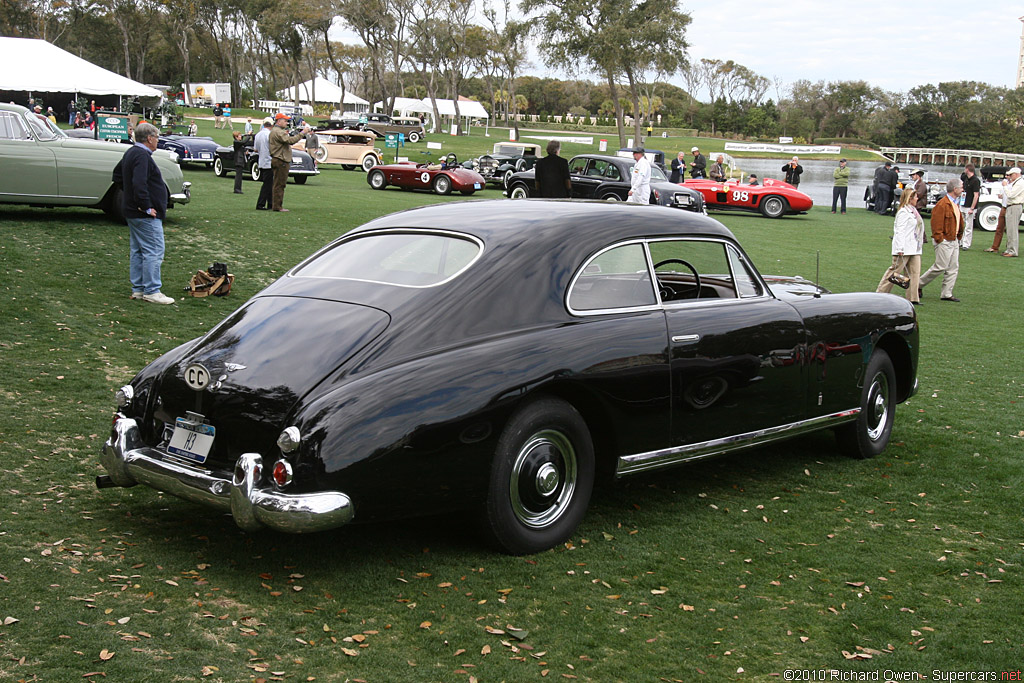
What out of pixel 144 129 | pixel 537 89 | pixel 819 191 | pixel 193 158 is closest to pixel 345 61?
pixel 537 89

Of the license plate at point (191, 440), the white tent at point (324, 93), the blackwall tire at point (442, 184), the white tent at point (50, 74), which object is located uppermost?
the white tent at point (324, 93)

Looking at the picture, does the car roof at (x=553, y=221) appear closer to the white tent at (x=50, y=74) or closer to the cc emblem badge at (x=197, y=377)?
the cc emblem badge at (x=197, y=377)

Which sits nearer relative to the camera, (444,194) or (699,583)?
(699,583)

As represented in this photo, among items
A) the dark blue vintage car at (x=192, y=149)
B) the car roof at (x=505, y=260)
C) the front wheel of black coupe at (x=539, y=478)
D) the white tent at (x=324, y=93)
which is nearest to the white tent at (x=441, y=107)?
the white tent at (x=324, y=93)

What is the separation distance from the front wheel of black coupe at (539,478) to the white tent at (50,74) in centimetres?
3654

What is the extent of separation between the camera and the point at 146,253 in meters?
10.0

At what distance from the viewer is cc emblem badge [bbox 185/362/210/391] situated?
4.26m

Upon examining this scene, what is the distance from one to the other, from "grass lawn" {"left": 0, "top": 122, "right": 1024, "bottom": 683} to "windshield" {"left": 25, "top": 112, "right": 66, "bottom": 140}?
820 cm

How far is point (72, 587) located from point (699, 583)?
8.58ft

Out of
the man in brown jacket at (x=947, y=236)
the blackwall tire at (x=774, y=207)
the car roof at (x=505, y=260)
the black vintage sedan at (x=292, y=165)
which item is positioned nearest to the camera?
the car roof at (x=505, y=260)

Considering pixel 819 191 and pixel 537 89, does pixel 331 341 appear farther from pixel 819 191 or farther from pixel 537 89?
pixel 537 89

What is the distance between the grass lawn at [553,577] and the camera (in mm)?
3459

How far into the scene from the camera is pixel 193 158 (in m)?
29.1

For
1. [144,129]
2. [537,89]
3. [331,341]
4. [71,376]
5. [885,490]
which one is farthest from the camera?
[537,89]
